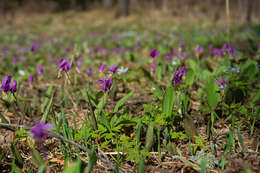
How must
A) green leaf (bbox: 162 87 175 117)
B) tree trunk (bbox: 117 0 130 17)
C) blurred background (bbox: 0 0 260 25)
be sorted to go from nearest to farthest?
1. green leaf (bbox: 162 87 175 117)
2. tree trunk (bbox: 117 0 130 17)
3. blurred background (bbox: 0 0 260 25)

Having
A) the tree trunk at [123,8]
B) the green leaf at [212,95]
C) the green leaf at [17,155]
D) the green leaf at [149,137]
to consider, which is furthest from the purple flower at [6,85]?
the tree trunk at [123,8]

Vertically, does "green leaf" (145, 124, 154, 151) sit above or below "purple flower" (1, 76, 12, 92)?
below

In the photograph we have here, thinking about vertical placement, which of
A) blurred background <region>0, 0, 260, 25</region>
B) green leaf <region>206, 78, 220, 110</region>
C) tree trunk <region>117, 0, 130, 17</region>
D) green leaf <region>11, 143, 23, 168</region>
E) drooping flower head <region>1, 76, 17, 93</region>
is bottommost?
green leaf <region>11, 143, 23, 168</region>

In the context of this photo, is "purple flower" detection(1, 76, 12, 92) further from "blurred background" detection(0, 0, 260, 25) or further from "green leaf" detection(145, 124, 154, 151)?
"blurred background" detection(0, 0, 260, 25)

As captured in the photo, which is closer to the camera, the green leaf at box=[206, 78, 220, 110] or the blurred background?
the green leaf at box=[206, 78, 220, 110]

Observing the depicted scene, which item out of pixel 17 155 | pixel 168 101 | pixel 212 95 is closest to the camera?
pixel 17 155

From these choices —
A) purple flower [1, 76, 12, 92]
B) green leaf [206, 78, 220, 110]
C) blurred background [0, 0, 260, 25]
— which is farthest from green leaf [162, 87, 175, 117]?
blurred background [0, 0, 260, 25]

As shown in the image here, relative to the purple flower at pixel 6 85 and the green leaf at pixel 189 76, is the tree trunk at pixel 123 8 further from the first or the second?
the purple flower at pixel 6 85

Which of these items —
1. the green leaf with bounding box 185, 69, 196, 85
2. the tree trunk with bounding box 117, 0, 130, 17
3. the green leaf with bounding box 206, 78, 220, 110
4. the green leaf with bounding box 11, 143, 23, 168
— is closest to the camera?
A: the green leaf with bounding box 11, 143, 23, 168

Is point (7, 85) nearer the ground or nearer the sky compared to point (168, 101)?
nearer the sky

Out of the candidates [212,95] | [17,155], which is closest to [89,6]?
[212,95]

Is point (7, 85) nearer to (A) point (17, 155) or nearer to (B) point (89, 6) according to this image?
(A) point (17, 155)

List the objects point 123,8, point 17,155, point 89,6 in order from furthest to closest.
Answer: point 89,6 → point 123,8 → point 17,155

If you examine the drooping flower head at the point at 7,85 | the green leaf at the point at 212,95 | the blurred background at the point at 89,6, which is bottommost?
the green leaf at the point at 212,95
